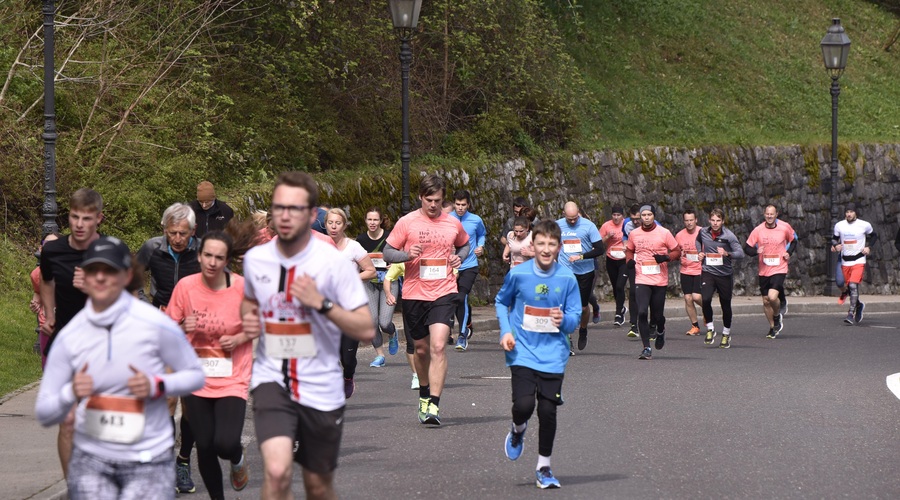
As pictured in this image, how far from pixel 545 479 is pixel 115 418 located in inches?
145

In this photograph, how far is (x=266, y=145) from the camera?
21.9m

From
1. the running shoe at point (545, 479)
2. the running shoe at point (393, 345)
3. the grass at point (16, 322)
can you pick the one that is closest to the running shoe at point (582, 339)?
the running shoe at point (393, 345)

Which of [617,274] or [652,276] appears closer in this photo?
[652,276]

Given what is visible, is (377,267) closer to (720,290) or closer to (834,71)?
(720,290)

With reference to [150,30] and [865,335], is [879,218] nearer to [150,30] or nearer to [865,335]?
[865,335]

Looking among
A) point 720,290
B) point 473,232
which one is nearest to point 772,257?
point 720,290

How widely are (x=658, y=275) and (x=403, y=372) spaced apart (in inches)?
134

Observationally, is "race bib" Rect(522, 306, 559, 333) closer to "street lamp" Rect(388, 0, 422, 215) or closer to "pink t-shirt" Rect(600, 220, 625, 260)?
"street lamp" Rect(388, 0, 422, 215)

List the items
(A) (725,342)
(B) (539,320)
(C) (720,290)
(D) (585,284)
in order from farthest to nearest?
(C) (720,290)
(A) (725,342)
(D) (585,284)
(B) (539,320)

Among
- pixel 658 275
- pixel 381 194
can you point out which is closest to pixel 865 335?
pixel 658 275

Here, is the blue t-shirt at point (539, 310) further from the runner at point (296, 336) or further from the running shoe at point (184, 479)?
the runner at point (296, 336)

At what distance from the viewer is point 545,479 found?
8.27 m

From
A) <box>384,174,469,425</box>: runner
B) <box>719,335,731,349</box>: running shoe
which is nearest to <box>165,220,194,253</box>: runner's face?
<box>384,174,469,425</box>: runner

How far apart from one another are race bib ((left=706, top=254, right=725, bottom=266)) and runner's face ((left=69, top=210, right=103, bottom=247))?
40.0 feet
